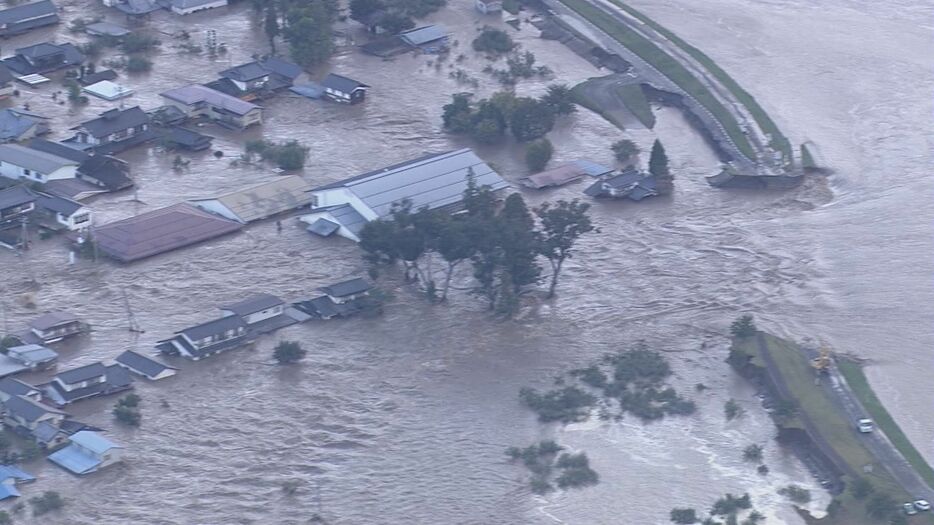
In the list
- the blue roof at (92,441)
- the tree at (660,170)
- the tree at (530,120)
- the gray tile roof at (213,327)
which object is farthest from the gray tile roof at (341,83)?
the blue roof at (92,441)

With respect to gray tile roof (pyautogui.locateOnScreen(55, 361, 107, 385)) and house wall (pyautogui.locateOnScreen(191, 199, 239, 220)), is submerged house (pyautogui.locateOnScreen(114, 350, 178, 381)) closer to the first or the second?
gray tile roof (pyautogui.locateOnScreen(55, 361, 107, 385))

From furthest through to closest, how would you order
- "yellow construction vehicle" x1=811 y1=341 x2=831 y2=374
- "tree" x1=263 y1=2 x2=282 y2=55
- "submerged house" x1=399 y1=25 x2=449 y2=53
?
"submerged house" x1=399 y1=25 x2=449 y2=53, "tree" x1=263 y1=2 x2=282 y2=55, "yellow construction vehicle" x1=811 y1=341 x2=831 y2=374

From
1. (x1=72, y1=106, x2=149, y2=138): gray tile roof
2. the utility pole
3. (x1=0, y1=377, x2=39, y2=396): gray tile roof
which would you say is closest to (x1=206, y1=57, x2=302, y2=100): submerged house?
(x1=72, y1=106, x2=149, y2=138): gray tile roof

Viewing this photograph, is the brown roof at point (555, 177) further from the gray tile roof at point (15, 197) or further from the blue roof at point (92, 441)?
the blue roof at point (92, 441)

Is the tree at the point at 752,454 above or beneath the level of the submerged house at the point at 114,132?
above

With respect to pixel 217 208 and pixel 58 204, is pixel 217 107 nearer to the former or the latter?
pixel 217 208

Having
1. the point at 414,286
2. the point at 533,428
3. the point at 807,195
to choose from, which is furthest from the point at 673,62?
the point at 533,428

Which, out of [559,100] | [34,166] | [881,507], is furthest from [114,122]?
[881,507]
